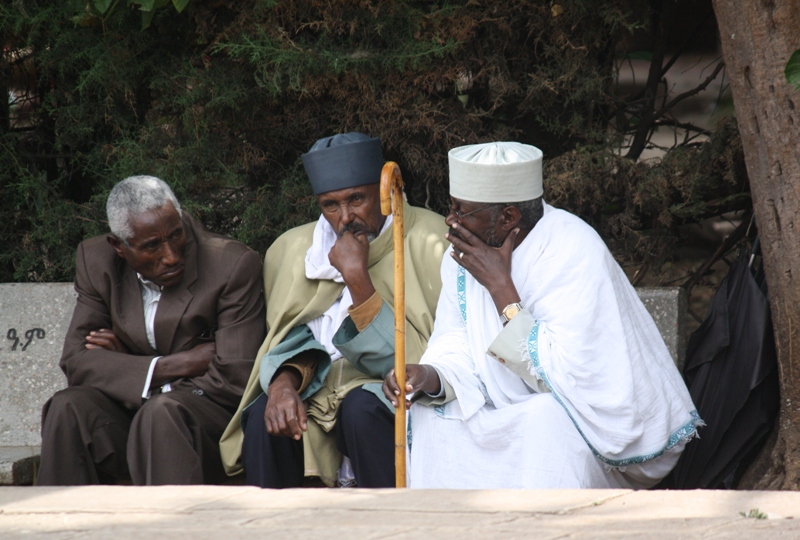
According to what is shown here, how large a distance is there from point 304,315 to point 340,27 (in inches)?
67.1

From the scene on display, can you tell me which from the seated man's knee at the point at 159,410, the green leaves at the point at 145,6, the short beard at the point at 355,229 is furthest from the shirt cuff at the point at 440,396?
the green leaves at the point at 145,6

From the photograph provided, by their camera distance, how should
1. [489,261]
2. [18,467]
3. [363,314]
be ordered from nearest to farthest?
[489,261], [363,314], [18,467]

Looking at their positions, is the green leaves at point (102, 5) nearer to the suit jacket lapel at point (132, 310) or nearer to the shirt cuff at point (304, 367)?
the suit jacket lapel at point (132, 310)

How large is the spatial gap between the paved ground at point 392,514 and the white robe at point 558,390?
1308 millimetres

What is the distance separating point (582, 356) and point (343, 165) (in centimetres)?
150

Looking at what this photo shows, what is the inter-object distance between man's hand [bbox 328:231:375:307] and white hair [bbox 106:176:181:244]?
2.64 feet

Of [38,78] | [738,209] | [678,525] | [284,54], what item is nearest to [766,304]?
[738,209]

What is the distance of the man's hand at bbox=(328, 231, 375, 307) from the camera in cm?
439

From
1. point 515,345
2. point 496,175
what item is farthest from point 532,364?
point 496,175

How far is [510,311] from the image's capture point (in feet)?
12.7

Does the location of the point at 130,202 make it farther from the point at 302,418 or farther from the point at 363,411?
the point at 363,411

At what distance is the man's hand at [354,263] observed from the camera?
4.39 m

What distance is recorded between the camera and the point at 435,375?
392cm

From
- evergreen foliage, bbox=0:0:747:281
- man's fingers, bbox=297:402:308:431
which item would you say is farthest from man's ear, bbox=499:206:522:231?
evergreen foliage, bbox=0:0:747:281
